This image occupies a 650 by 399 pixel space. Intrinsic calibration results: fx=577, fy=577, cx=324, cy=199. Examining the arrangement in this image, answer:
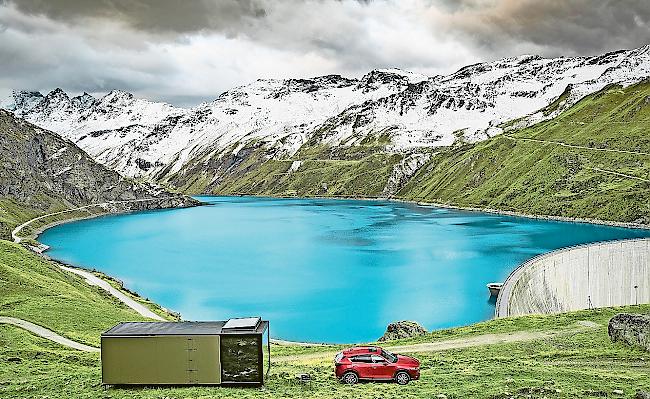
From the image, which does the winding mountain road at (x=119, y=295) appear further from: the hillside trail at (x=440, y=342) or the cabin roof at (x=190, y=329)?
the cabin roof at (x=190, y=329)

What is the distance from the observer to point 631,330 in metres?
33.8

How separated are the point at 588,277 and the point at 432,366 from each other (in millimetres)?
61754

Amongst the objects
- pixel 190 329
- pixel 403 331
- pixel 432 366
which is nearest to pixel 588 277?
pixel 403 331

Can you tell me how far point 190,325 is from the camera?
26219mm

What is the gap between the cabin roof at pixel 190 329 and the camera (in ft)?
81.8

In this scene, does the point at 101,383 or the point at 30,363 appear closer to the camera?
the point at 101,383

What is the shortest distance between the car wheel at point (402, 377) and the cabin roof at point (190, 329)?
253 inches

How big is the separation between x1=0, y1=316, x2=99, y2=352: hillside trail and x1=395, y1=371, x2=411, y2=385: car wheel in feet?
78.2

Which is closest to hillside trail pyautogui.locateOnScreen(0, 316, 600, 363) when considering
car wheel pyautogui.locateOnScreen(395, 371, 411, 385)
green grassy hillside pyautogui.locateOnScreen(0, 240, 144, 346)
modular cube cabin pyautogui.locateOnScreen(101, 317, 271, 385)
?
green grassy hillside pyautogui.locateOnScreen(0, 240, 144, 346)

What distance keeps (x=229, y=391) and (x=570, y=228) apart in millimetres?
144762

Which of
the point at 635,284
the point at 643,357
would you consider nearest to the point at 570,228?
the point at 635,284

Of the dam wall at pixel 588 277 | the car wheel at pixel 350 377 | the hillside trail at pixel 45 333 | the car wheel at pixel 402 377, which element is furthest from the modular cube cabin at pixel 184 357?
the dam wall at pixel 588 277

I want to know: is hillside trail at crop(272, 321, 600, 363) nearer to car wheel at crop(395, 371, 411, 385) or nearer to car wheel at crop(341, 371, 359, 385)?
car wheel at crop(341, 371, 359, 385)

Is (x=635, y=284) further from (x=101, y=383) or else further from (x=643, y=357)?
(x=101, y=383)
